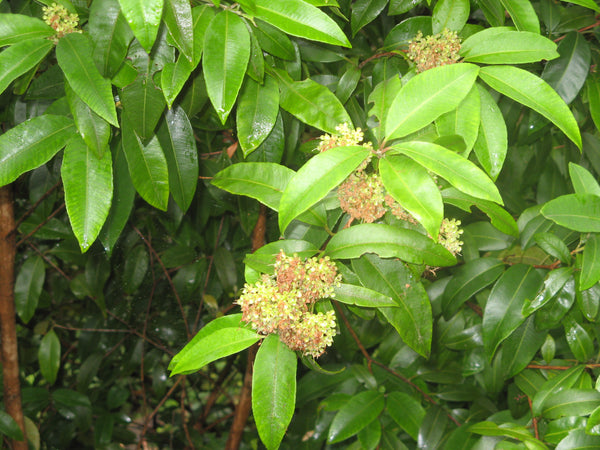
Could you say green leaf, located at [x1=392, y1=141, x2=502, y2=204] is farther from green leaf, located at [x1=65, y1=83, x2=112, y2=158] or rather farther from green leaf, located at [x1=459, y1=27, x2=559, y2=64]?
green leaf, located at [x1=65, y1=83, x2=112, y2=158]

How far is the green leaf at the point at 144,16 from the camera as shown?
633 mm

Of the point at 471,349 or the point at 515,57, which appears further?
the point at 471,349

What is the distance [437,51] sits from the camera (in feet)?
2.86

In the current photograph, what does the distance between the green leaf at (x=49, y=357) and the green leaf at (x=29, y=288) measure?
4.5 inches

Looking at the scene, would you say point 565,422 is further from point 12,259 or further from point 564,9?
point 12,259

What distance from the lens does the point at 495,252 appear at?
5.36 ft

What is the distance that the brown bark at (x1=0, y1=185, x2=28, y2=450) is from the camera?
139 centimetres

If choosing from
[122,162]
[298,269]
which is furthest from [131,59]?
[298,269]

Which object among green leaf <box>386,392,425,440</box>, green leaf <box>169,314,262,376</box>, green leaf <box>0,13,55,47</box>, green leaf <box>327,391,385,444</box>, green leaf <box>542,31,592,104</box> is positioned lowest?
green leaf <box>386,392,425,440</box>

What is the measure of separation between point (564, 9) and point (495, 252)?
67cm

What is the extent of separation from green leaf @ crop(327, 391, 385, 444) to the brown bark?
787mm

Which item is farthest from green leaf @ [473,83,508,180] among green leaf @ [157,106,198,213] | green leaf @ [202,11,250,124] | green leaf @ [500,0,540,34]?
green leaf @ [157,106,198,213]

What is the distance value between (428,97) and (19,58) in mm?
548

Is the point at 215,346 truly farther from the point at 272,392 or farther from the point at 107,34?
the point at 107,34
